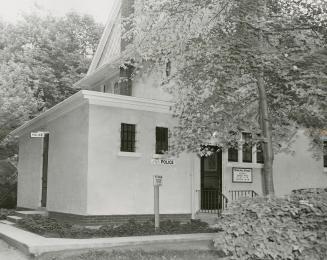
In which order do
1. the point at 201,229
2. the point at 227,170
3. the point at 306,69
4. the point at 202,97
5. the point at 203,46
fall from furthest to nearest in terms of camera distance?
the point at 227,170
the point at 201,229
the point at 202,97
the point at 203,46
the point at 306,69

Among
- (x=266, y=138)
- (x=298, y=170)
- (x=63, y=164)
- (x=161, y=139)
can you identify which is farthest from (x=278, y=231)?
(x=298, y=170)

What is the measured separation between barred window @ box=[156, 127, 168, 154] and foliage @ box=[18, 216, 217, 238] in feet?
7.96

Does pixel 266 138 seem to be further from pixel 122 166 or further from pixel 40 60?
pixel 40 60

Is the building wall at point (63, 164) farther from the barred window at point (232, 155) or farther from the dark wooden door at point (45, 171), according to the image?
the barred window at point (232, 155)

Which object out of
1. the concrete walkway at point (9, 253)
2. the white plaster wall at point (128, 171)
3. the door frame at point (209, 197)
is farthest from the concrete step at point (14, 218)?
the door frame at point (209, 197)

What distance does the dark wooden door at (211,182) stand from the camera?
16.0 meters

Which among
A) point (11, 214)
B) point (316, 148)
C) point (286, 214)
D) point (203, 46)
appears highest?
point (203, 46)

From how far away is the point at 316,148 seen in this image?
17203mm

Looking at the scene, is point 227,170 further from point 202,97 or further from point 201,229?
point 202,97

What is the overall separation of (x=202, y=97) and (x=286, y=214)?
19.1 ft

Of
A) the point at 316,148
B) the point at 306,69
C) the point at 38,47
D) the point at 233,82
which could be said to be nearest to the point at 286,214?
the point at 306,69

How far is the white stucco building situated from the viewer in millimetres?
12750

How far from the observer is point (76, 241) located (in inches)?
389

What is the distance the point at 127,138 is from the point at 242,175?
18.0 ft
